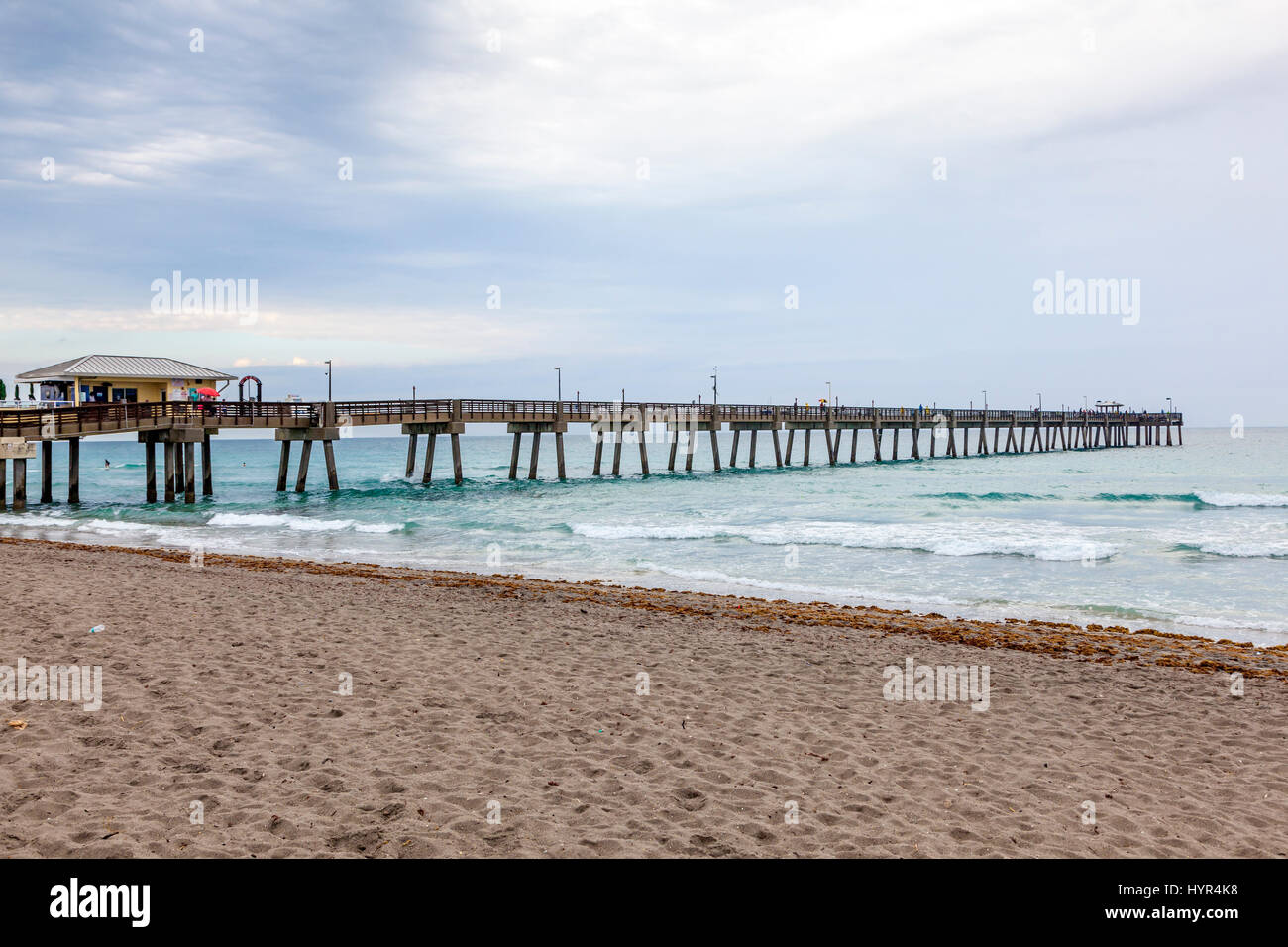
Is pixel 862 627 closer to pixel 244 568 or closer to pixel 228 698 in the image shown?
pixel 228 698

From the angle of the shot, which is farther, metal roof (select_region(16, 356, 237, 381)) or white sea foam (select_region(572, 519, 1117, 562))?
metal roof (select_region(16, 356, 237, 381))

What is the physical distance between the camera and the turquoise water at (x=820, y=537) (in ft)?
53.9

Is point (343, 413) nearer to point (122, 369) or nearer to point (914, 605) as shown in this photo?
point (122, 369)

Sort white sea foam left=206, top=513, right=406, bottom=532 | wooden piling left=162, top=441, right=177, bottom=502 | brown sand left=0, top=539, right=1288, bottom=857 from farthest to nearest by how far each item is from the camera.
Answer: wooden piling left=162, top=441, right=177, bottom=502 → white sea foam left=206, top=513, right=406, bottom=532 → brown sand left=0, top=539, right=1288, bottom=857

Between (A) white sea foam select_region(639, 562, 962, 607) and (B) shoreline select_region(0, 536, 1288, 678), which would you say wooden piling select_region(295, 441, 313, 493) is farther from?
(A) white sea foam select_region(639, 562, 962, 607)

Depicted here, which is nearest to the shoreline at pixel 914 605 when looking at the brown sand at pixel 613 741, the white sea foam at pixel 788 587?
the white sea foam at pixel 788 587

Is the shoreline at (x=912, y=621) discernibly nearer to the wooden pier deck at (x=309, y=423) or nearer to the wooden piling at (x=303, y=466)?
the wooden pier deck at (x=309, y=423)

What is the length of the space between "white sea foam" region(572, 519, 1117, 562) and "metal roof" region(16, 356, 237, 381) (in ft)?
82.7

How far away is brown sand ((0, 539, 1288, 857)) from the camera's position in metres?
5.00

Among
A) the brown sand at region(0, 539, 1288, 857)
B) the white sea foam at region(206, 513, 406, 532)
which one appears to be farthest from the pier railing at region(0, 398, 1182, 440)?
the brown sand at region(0, 539, 1288, 857)

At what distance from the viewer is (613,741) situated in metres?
6.72

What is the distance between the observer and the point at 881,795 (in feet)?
18.7

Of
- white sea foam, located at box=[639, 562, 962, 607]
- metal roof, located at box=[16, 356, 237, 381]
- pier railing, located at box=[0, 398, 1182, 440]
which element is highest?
Result: metal roof, located at box=[16, 356, 237, 381]
